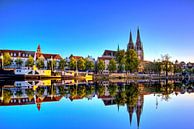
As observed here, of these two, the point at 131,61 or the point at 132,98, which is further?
the point at 131,61

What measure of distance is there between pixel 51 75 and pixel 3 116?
47.1m

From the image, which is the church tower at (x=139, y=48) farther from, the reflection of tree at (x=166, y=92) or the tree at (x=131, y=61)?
the reflection of tree at (x=166, y=92)

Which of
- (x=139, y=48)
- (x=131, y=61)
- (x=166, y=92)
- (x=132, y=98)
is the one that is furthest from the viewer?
(x=139, y=48)

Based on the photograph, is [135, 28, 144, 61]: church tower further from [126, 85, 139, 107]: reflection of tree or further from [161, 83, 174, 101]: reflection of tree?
[126, 85, 139, 107]: reflection of tree

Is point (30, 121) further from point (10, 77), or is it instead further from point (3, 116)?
point (10, 77)

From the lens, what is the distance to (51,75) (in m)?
56.0

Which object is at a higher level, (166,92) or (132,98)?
(132,98)

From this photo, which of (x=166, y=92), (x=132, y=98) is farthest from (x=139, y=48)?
(x=132, y=98)

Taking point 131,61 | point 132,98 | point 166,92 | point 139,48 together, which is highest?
point 139,48

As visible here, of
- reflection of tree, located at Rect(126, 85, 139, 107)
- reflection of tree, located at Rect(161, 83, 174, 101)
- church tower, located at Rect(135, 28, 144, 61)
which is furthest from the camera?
church tower, located at Rect(135, 28, 144, 61)

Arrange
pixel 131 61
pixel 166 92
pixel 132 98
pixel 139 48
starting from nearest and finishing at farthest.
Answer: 1. pixel 132 98
2. pixel 166 92
3. pixel 131 61
4. pixel 139 48

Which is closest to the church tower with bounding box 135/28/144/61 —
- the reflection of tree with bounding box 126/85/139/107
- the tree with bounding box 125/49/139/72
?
Result: the tree with bounding box 125/49/139/72

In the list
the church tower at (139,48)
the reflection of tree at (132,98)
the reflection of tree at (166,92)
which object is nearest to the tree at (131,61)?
the reflection of tree at (166,92)

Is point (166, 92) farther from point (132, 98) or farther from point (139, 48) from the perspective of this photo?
point (139, 48)
